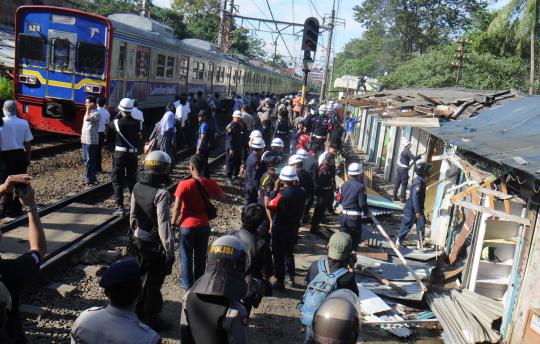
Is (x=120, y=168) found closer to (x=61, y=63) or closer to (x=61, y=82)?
(x=61, y=82)

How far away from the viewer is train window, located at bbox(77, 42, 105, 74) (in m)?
12.7

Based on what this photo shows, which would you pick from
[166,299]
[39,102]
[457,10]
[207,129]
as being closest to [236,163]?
[207,129]

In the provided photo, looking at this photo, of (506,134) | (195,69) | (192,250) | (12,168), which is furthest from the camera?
(195,69)

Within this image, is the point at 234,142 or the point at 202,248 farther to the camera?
the point at 234,142

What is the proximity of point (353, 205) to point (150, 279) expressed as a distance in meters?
3.37

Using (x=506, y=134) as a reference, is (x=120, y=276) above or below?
below

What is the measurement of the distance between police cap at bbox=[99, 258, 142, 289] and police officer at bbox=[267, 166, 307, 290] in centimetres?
379

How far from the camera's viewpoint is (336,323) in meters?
2.72

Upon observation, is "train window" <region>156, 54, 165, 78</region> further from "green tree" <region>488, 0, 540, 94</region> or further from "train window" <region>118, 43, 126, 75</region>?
"green tree" <region>488, 0, 540, 94</region>

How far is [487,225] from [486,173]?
0.80 m

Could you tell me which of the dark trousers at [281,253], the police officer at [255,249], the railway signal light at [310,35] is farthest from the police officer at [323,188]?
the police officer at [255,249]

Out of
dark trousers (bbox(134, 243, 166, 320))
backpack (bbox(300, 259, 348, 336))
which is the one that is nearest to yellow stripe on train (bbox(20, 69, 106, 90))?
dark trousers (bbox(134, 243, 166, 320))

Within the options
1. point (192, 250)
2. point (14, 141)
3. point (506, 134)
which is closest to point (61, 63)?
point (14, 141)

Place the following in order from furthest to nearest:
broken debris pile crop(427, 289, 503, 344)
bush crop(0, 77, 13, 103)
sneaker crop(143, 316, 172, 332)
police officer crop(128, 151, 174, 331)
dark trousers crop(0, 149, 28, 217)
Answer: bush crop(0, 77, 13, 103), dark trousers crop(0, 149, 28, 217), broken debris pile crop(427, 289, 503, 344), sneaker crop(143, 316, 172, 332), police officer crop(128, 151, 174, 331)
